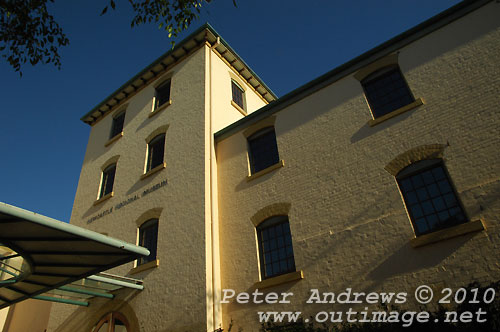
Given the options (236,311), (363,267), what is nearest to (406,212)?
(363,267)

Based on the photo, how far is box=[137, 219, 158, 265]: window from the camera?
12.1m

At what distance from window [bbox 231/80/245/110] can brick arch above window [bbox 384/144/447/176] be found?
346 inches

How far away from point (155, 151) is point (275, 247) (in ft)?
23.6

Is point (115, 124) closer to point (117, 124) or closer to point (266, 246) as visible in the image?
point (117, 124)

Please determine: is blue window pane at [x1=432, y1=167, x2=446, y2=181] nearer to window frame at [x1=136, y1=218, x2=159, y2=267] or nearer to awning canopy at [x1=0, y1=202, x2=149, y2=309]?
awning canopy at [x1=0, y1=202, x2=149, y2=309]

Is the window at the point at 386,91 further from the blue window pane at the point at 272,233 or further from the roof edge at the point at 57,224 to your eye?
the roof edge at the point at 57,224

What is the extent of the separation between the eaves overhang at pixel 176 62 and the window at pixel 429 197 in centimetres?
1054

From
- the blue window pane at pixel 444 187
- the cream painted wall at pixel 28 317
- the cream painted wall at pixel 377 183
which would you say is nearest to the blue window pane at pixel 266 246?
the cream painted wall at pixel 377 183

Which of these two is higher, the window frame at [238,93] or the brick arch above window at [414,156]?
the window frame at [238,93]

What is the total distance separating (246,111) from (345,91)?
642 cm

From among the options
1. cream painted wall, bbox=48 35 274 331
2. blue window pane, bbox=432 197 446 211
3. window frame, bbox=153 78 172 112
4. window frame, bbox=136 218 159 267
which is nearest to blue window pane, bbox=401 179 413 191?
blue window pane, bbox=432 197 446 211

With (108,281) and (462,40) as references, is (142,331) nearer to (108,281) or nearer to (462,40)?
(108,281)

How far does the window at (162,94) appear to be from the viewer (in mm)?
16125

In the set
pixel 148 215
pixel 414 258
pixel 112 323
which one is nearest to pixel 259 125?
pixel 148 215
